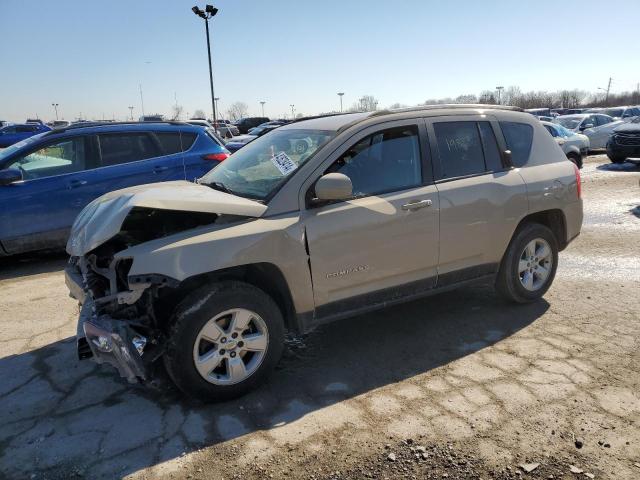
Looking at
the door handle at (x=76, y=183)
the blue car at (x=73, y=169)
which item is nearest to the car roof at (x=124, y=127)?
the blue car at (x=73, y=169)

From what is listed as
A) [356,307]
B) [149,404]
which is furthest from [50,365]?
[356,307]

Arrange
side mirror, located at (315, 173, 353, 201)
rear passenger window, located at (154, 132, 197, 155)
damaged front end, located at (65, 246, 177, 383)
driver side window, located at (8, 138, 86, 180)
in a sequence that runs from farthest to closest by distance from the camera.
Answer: rear passenger window, located at (154, 132, 197, 155) < driver side window, located at (8, 138, 86, 180) < side mirror, located at (315, 173, 353, 201) < damaged front end, located at (65, 246, 177, 383)

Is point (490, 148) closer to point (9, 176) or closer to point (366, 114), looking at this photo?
point (366, 114)

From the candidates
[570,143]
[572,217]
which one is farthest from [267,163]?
[570,143]

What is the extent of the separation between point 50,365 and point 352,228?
257cm

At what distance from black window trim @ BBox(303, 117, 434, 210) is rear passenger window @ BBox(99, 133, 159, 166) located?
14.1ft

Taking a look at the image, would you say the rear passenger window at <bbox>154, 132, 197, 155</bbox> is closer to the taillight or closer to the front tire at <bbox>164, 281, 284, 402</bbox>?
the taillight

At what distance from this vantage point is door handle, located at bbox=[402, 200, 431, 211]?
12.6ft

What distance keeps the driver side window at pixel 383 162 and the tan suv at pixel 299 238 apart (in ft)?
0.04

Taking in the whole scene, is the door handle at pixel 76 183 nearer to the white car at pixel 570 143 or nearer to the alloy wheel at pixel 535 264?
the alloy wheel at pixel 535 264

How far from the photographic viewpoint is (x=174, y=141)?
7.36 metres

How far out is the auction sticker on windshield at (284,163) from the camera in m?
3.66

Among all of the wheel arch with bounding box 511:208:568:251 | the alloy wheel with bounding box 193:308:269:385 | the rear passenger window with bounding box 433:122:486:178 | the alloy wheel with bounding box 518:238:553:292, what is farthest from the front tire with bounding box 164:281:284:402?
the wheel arch with bounding box 511:208:568:251

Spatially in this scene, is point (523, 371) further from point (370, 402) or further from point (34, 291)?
point (34, 291)
